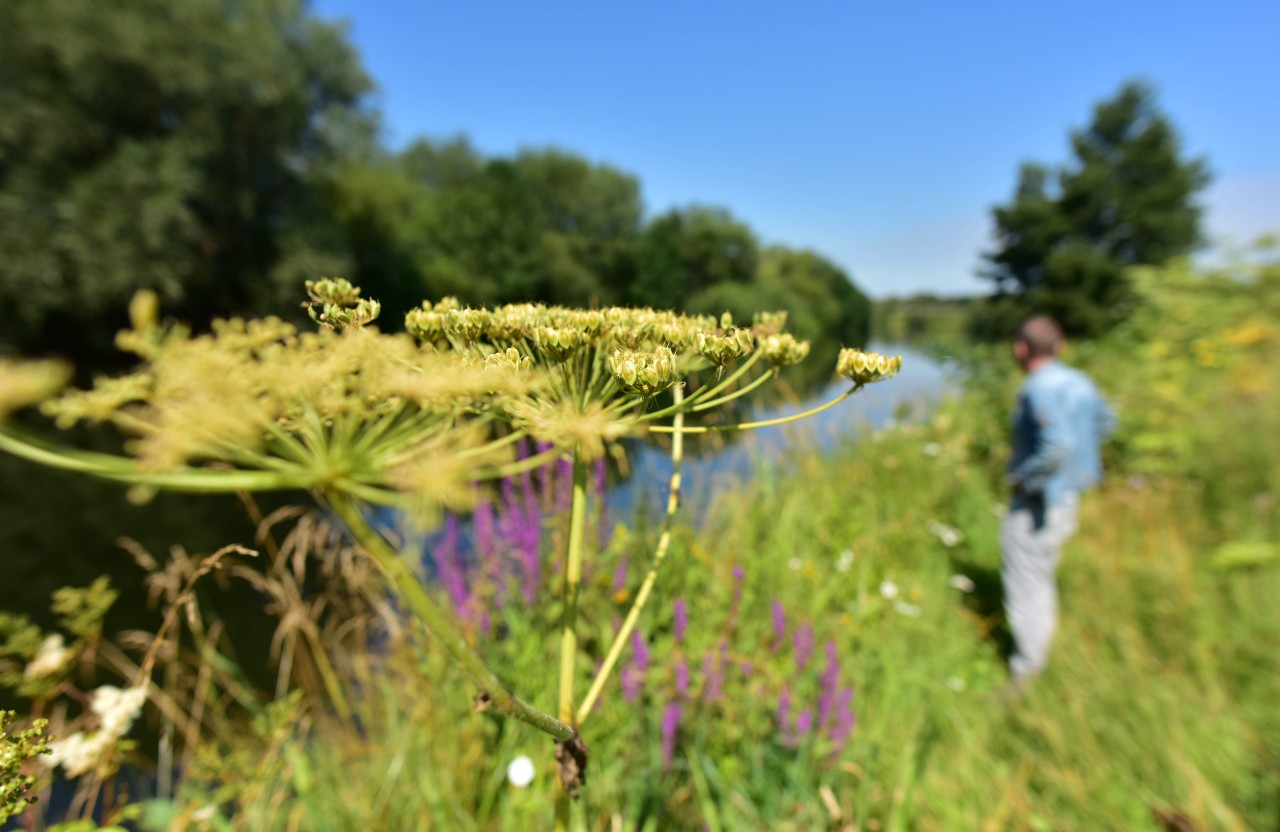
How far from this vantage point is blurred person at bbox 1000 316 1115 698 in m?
3.96

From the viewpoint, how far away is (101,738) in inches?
49.6

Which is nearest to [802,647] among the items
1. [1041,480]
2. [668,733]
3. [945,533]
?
[668,733]

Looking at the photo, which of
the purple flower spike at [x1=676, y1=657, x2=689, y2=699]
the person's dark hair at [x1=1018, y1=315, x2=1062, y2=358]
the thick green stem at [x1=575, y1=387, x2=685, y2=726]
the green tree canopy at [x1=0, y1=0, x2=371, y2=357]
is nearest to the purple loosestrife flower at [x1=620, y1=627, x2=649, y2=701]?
the purple flower spike at [x1=676, y1=657, x2=689, y2=699]

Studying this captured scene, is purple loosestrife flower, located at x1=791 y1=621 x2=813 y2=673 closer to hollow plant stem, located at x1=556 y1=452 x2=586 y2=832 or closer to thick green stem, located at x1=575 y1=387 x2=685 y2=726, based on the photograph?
thick green stem, located at x1=575 y1=387 x2=685 y2=726

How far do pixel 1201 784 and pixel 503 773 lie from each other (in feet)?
9.32

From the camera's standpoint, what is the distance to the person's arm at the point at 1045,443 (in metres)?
3.93

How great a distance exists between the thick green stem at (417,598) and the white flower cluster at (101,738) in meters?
1.21

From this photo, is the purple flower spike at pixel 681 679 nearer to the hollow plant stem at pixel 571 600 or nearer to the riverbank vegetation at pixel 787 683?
the riverbank vegetation at pixel 787 683

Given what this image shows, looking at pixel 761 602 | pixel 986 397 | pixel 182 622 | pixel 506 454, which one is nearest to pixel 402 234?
pixel 182 622

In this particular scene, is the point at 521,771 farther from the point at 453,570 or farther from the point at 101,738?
the point at 453,570

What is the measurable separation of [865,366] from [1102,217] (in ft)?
123

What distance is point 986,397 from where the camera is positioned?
7738 mm

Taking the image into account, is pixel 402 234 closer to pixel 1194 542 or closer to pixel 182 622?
pixel 182 622

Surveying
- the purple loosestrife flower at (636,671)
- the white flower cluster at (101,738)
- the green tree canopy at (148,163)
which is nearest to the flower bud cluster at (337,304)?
the white flower cluster at (101,738)
